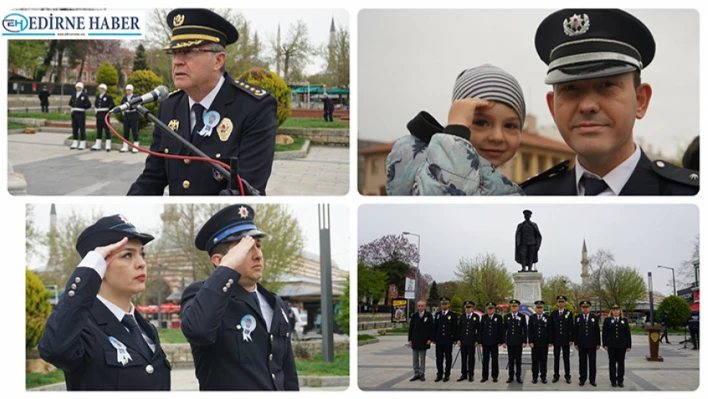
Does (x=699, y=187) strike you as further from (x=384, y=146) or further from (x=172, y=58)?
(x=172, y=58)

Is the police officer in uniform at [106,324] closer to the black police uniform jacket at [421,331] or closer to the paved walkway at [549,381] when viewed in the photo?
the paved walkway at [549,381]

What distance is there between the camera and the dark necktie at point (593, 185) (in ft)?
16.3

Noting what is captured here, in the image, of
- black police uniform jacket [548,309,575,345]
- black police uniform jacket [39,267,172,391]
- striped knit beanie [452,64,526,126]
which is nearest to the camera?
black police uniform jacket [39,267,172,391]

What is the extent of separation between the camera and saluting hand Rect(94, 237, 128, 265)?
4.98 metres

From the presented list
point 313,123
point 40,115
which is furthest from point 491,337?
point 40,115

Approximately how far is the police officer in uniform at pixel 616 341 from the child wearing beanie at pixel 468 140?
4.00ft

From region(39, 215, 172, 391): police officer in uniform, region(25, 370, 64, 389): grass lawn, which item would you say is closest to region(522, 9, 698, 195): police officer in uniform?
region(39, 215, 172, 391): police officer in uniform

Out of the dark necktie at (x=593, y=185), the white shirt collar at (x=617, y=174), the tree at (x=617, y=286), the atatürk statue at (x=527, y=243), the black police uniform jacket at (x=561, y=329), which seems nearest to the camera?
the white shirt collar at (x=617, y=174)

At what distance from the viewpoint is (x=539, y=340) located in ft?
18.0

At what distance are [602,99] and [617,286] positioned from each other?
1377mm

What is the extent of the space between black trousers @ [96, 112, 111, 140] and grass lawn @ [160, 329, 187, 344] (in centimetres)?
127

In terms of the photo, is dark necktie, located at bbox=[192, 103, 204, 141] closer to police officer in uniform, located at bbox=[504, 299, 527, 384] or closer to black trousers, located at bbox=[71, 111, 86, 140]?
black trousers, located at bbox=[71, 111, 86, 140]

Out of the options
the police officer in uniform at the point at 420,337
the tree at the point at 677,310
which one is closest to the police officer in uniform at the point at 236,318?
the police officer in uniform at the point at 420,337

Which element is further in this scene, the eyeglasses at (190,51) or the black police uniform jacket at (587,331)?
the black police uniform jacket at (587,331)
